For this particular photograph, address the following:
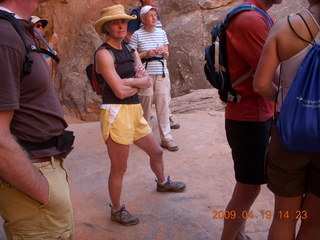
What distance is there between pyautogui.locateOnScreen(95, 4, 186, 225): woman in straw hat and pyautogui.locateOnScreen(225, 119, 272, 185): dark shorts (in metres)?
1.09

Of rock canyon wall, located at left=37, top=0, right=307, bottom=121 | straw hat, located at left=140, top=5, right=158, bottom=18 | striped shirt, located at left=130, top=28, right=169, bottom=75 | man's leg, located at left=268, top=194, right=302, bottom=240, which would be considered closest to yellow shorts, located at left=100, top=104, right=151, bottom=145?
man's leg, located at left=268, top=194, right=302, bottom=240

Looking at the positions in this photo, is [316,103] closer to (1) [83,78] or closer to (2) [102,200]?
(2) [102,200]

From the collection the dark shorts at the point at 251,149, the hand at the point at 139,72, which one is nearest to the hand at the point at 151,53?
the hand at the point at 139,72

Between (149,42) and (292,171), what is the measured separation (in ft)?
11.8

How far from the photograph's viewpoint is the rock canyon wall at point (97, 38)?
41.7 feet

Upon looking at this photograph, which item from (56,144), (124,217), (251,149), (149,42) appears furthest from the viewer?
(149,42)

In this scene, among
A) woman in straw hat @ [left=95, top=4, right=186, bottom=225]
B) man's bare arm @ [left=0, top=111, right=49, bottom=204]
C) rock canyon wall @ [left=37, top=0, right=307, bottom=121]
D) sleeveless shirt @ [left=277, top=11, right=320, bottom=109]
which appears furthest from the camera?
rock canyon wall @ [left=37, top=0, right=307, bottom=121]

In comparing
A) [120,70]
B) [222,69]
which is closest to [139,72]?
[120,70]

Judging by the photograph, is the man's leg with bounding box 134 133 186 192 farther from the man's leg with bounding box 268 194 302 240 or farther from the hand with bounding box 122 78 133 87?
the man's leg with bounding box 268 194 302 240

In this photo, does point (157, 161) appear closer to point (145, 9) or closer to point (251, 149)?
point (251, 149)

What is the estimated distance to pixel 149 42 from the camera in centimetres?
509

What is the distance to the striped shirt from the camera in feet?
16.7

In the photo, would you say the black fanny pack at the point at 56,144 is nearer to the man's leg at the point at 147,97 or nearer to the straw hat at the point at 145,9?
the man's leg at the point at 147,97

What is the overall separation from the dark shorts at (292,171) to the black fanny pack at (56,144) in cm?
103
